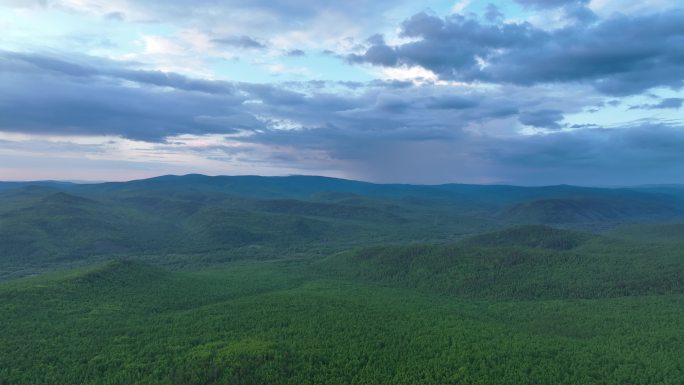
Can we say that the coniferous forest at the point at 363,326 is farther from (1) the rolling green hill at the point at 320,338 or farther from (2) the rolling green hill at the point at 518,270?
(2) the rolling green hill at the point at 518,270

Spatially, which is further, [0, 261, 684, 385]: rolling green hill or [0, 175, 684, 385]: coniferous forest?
[0, 175, 684, 385]: coniferous forest

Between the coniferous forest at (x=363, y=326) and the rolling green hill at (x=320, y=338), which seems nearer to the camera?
the rolling green hill at (x=320, y=338)

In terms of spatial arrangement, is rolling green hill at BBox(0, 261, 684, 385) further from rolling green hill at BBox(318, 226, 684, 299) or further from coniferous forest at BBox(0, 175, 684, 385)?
rolling green hill at BBox(318, 226, 684, 299)

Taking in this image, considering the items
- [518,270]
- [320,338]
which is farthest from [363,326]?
[518,270]

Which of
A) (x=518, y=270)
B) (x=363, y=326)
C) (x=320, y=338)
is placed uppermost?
(x=320, y=338)

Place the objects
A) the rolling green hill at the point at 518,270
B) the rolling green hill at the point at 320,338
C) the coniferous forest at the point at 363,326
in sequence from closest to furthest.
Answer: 1. the rolling green hill at the point at 320,338
2. the coniferous forest at the point at 363,326
3. the rolling green hill at the point at 518,270

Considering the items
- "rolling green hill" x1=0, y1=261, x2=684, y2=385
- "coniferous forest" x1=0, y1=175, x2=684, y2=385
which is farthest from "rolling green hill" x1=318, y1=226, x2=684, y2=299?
"rolling green hill" x1=0, y1=261, x2=684, y2=385

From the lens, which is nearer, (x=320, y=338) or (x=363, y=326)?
(x=320, y=338)

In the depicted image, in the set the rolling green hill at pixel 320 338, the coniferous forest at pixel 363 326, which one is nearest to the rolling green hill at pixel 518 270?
the coniferous forest at pixel 363 326

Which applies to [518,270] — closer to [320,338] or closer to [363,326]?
[363,326]

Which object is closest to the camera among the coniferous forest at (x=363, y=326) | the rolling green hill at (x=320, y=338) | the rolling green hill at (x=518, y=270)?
the rolling green hill at (x=320, y=338)

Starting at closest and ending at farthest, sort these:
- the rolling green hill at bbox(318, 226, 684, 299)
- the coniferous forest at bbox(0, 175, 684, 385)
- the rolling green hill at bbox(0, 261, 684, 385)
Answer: the rolling green hill at bbox(0, 261, 684, 385) → the coniferous forest at bbox(0, 175, 684, 385) → the rolling green hill at bbox(318, 226, 684, 299)
